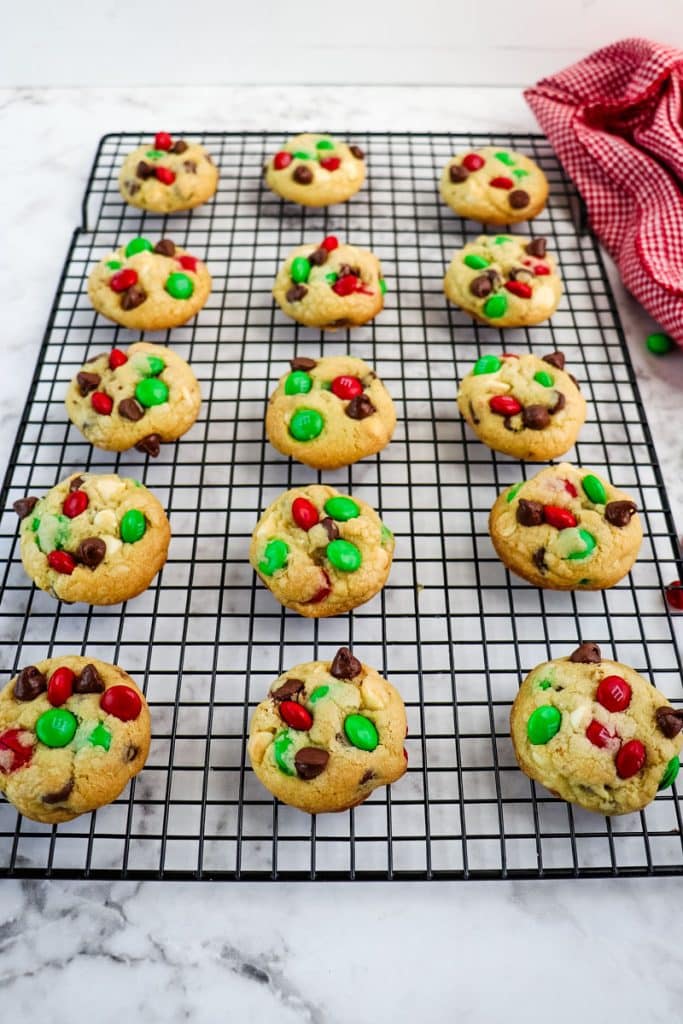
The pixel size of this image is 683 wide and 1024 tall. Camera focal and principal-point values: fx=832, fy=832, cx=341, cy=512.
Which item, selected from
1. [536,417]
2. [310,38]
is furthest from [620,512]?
[310,38]

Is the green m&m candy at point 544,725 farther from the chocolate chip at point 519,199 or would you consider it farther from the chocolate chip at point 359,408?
the chocolate chip at point 519,199

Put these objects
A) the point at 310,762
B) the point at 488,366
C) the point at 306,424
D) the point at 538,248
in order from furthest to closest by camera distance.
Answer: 1. the point at 538,248
2. the point at 488,366
3. the point at 306,424
4. the point at 310,762

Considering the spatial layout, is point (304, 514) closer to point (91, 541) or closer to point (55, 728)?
point (91, 541)

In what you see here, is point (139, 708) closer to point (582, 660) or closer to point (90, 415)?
point (90, 415)

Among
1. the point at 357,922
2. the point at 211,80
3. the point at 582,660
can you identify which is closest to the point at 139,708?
the point at 357,922

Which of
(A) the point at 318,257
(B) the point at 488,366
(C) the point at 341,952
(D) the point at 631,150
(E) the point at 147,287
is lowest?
(C) the point at 341,952

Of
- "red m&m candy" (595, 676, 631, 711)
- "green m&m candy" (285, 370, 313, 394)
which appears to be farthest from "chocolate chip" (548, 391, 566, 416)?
"red m&m candy" (595, 676, 631, 711)
